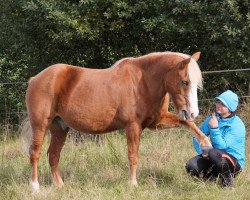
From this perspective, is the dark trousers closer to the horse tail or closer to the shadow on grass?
the shadow on grass

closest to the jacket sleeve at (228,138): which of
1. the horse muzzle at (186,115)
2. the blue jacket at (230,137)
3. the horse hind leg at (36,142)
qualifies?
the blue jacket at (230,137)

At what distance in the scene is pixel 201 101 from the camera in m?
10.4

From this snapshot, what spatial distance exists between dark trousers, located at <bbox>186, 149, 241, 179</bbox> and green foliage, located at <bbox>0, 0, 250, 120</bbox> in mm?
4260

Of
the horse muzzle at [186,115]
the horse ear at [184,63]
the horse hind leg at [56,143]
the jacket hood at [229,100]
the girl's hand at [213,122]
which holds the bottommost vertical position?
the horse hind leg at [56,143]

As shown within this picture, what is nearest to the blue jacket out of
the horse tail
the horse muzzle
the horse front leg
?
the horse muzzle

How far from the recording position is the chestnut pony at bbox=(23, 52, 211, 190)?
5508 mm

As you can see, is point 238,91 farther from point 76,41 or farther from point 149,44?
point 76,41

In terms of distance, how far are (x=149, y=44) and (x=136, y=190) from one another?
6368mm

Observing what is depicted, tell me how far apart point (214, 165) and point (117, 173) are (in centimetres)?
141

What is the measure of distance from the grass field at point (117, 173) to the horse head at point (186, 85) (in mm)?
902

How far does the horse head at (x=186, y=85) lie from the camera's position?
208 inches

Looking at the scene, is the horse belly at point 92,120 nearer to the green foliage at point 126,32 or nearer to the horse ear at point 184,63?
the horse ear at point 184,63

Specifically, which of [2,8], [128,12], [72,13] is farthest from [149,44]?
[2,8]

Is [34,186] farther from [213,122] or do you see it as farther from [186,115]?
[213,122]
